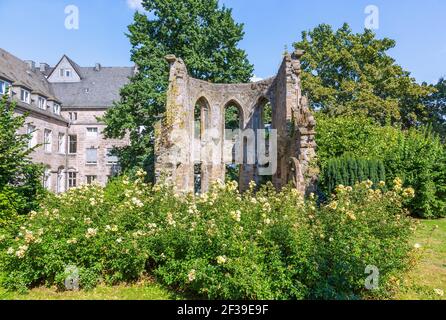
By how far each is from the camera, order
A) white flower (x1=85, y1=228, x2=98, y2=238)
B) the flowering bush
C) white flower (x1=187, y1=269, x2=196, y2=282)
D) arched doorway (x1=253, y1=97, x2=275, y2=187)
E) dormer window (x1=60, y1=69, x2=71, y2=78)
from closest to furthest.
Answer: white flower (x1=187, y1=269, x2=196, y2=282), the flowering bush, white flower (x1=85, y1=228, x2=98, y2=238), arched doorway (x1=253, y1=97, x2=275, y2=187), dormer window (x1=60, y1=69, x2=71, y2=78)

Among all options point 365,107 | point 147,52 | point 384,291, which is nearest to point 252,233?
point 384,291

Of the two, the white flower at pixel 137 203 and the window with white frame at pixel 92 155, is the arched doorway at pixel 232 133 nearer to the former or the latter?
the white flower at pixel 137 203

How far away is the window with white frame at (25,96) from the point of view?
85.1 feet

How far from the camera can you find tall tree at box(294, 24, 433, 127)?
27062 millimetres

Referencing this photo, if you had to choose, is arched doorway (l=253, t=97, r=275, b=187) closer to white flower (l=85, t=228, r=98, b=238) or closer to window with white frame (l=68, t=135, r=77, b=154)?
white flower (l=85, t=228, r=98, b=238)

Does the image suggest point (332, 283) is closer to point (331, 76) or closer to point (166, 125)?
point (166, 125)

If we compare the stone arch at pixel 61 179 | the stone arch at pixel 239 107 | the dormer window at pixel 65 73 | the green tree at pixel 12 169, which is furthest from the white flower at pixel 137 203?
the dormer window at pixel 65 73

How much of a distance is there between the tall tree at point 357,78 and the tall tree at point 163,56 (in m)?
9.18

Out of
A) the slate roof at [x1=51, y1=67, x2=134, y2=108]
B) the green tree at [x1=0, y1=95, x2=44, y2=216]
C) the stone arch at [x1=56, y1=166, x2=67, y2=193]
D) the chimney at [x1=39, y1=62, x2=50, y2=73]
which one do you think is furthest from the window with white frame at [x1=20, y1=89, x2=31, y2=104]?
the green tree at [x1=0, y1=95, x2=44, y2=216]

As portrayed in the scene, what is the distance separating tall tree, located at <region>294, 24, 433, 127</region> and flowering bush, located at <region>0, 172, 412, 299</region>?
22083 mm

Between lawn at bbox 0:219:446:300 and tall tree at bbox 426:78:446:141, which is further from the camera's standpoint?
tall tree at bbox 426:78:446:141

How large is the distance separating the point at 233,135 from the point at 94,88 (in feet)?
67.7

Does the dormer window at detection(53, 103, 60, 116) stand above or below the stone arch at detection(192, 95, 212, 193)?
above
